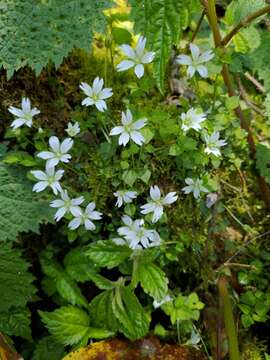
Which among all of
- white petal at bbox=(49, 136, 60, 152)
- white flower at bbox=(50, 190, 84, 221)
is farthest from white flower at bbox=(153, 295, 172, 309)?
white petal at bbox=(49, 136, 60, 152)

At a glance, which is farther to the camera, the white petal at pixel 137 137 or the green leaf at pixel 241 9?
Answer: the green leaf at pixel 241 9

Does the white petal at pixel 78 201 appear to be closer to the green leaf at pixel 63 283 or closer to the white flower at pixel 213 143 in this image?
the green leaf at pixel 63 283

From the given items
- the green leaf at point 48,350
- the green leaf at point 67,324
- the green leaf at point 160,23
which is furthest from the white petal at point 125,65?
the green leaf at point 48,350

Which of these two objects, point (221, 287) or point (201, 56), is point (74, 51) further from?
point (221, 287)

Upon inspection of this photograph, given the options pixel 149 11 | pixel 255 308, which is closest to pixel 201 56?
pixel 149 11

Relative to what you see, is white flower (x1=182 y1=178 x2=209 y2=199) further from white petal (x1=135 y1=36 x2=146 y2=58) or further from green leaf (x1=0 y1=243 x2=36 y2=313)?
green leaf (x1=0 y1=243 x2=36 y2=313)
